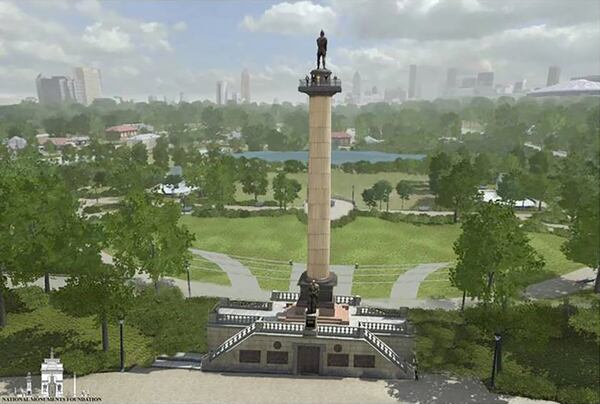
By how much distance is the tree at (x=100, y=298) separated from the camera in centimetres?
3662

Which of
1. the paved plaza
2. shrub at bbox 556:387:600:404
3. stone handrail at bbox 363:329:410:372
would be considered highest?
stone handrail at bbox 363:329:410:372

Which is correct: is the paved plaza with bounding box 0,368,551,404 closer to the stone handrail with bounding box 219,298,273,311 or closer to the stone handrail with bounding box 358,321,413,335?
the stone handrail with bounding box 358,321,413,335

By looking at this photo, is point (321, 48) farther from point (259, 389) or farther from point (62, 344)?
point (62, 344)

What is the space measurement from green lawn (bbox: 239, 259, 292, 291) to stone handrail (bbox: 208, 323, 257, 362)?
57.9 ft

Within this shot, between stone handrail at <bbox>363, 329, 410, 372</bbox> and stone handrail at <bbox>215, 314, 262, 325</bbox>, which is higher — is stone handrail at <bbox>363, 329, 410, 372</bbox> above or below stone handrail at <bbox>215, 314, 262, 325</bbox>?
below

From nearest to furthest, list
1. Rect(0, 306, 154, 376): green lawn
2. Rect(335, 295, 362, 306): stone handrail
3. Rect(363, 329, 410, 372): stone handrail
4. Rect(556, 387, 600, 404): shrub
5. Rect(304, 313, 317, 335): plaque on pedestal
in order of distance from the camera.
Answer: Rect(556, 387, 600, 404): shrub, Rect(363, 329, 410, 372): stone handrail, Rect(0, 306, 154, 376): green lawn, Rect(304, 313, 317, 335): plaque on pedestal, Rect(335, 295, 362, 306): stone handrail

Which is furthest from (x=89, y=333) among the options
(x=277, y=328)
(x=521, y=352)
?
(x=521, y=352)

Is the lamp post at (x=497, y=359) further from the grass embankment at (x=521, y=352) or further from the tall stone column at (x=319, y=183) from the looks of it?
the tall stone column at (x=319, y=183)

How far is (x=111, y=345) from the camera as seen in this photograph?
39750mm

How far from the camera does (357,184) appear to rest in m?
123

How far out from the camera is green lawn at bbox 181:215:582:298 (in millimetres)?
58531

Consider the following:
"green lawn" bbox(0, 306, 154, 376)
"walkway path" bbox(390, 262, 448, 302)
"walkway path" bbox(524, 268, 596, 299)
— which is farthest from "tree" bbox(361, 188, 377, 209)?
"green lawn" bbox(0, 306, 154, 376)

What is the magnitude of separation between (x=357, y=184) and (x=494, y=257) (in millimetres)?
84124

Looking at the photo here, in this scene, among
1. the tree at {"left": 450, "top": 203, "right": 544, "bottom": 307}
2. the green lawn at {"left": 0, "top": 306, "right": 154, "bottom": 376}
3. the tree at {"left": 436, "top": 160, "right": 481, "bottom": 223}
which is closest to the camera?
the green lawn at {"left": 0, "top": 306, "right": 154, "bottom": 376}
